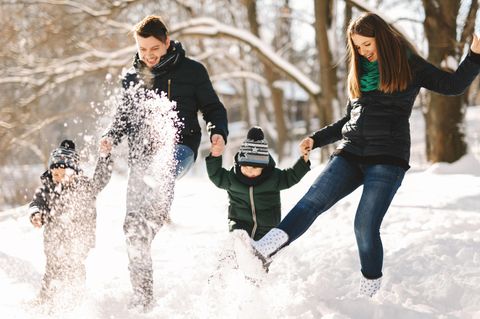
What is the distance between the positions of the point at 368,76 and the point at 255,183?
3.39 feet

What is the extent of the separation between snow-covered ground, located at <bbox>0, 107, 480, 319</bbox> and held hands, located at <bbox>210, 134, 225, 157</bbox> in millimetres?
564

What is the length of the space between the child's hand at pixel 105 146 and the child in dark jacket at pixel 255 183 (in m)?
0.67

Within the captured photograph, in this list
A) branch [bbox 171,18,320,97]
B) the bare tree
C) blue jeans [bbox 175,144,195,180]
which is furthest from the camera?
branch [bbox 171,18,320,97]

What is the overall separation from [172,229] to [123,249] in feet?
2.90

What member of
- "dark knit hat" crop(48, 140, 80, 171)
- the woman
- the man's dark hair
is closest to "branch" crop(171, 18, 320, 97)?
"dark knit hat" crop(48, 140, 80, 171)

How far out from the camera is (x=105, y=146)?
3.84 m

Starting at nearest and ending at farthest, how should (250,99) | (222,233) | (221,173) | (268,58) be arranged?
(221,173) < (222,233) < (268,58) < (250,99)

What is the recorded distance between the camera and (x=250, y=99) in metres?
22.1

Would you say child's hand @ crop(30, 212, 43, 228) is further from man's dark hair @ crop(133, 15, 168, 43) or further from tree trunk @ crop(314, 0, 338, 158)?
tree trunk @ crop(314, 0, 338, 158)

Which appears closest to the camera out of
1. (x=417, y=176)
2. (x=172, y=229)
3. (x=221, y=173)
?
(x=221, y=173)

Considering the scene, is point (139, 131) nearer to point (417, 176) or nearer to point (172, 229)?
point (172, 229)

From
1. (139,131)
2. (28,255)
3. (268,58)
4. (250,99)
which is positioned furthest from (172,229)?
(250,99)

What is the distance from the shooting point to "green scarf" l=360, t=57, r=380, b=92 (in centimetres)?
338

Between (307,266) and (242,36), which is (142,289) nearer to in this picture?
(307,266)
